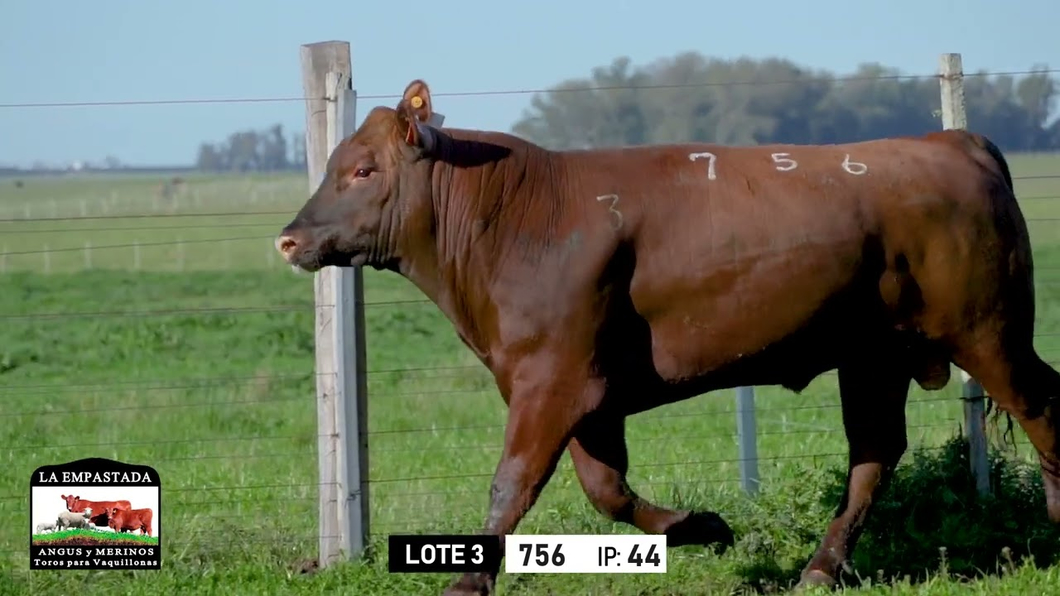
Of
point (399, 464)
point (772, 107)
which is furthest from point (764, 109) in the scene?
point (399, 464)

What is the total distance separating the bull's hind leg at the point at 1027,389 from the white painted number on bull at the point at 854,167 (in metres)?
0.93

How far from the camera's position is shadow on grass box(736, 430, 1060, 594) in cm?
757

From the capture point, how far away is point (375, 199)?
6.77m

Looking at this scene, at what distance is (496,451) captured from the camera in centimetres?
1131

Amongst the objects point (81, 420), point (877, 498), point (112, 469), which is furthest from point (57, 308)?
point (877, 498)

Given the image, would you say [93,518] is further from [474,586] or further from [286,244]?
[474,586]

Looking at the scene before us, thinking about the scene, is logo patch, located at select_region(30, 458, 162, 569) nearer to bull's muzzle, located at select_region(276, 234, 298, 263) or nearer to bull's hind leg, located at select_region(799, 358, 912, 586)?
bull's muzzle, located at select_region(276, 234, 298, 263)

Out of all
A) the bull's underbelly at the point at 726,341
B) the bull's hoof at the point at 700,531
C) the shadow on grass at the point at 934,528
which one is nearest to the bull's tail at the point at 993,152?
the bull's underbelly at the point at 726,341

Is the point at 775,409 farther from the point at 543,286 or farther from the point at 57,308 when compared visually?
the point at 57,308

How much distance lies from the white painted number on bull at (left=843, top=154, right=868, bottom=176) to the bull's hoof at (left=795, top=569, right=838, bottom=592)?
1.86m

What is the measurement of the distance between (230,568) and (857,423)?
319cm

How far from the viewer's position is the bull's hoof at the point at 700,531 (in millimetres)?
7277

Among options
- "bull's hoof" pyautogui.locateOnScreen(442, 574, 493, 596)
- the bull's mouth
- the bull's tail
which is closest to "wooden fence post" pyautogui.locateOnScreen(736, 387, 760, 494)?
the bull's tail

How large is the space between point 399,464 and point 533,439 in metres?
4.53
